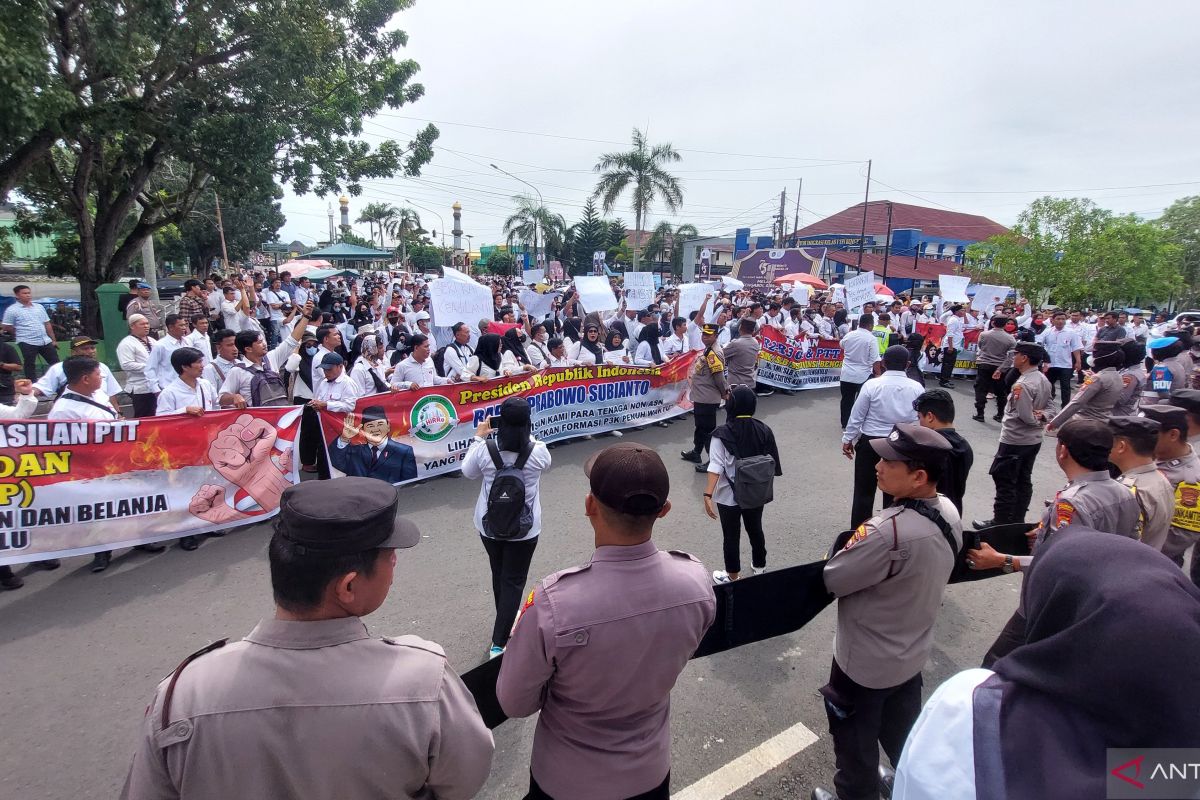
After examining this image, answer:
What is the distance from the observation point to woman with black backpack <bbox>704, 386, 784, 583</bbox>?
4254 mm

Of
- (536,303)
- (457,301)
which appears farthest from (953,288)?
(457,301)

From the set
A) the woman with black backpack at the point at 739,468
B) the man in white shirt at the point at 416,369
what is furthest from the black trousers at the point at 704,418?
the man in white shirt at the point at 416,369

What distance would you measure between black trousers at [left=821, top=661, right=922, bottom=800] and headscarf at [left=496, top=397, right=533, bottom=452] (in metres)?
2.00

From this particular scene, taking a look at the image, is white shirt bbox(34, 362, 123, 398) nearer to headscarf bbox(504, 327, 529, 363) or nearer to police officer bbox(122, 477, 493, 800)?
headscarf bbox(504, 327, 529, 363)

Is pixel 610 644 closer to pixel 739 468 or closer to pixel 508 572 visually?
pixel 508 572

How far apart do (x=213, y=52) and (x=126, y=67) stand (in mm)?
2141

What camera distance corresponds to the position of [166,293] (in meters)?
25.2

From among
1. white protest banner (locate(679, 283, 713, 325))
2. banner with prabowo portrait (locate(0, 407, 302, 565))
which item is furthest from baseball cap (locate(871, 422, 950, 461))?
white protest banner (locate(679, 283, 713, 325))

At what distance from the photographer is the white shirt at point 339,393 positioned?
20.3 ft

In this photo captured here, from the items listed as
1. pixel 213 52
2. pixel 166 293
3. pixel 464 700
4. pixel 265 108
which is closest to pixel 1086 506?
pixel 464 700

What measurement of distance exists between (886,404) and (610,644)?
164 inches

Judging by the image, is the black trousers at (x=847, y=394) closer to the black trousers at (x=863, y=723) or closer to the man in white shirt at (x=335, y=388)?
the black trousers at (x=863, y=723)

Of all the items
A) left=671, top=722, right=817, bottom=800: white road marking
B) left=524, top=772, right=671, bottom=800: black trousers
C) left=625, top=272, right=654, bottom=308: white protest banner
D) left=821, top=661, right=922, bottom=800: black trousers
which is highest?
left=625, top=272, right=654, bottom=308: white protest banner

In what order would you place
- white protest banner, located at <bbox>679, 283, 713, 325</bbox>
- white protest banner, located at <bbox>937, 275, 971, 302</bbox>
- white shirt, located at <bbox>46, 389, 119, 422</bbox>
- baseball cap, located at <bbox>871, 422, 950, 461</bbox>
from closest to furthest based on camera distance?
baseball cap, located at <bbox>871, 422, 950, 461</bbox> < white shirt, located at <bbox>46, 389, 119, 422</bbox> < white protest banner, located at <bbox>679, 283, 713, 325</bbox> < white protest banner, located at <bbox>937, 275, 971, 302</bbox>
